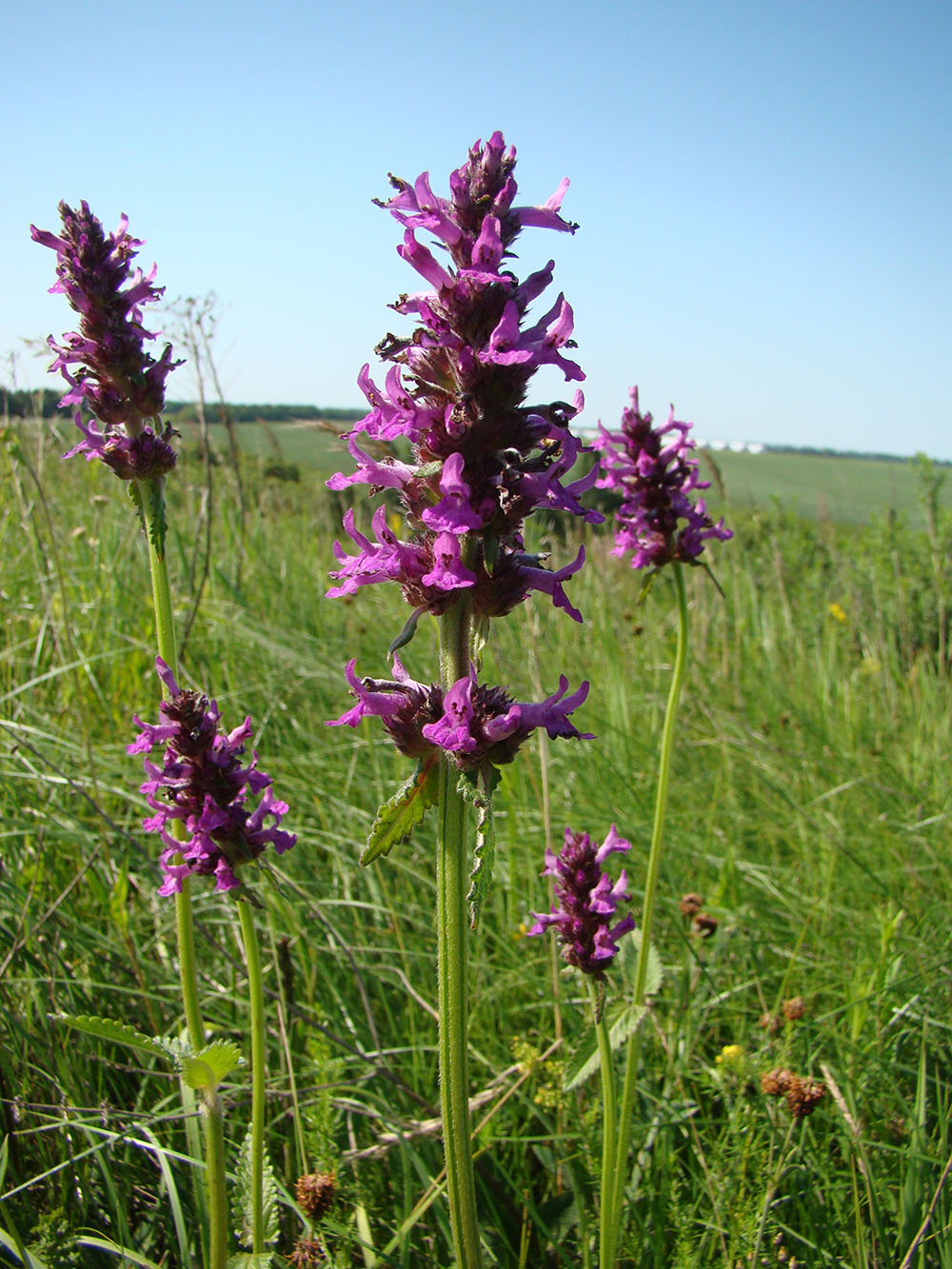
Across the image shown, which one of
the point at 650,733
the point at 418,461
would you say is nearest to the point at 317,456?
the point at 650,733

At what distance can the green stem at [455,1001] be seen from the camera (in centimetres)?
133

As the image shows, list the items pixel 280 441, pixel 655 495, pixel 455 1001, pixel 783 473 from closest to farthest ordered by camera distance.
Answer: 1. pixel 455 1001
2. pixel 655 495
3. pixel 280 441
4. pixel 783 473

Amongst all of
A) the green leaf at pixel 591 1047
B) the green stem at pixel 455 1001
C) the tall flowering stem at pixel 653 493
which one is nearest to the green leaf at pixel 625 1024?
the green leaf at pixel 591 1047

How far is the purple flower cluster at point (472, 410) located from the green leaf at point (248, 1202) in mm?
1281

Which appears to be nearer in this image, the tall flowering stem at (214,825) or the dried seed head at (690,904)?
the tall flowering stem at (214,825)

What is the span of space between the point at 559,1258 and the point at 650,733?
9.26 ft

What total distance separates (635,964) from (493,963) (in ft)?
2.42

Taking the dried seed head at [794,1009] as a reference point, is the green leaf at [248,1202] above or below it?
below

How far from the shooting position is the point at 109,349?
6.62 ft

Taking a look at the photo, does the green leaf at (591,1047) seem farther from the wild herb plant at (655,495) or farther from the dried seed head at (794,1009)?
the wild herb plant at (655,495)

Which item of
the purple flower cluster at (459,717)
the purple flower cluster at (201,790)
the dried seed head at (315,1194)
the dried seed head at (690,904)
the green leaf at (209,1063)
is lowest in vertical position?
the dried seed head at (315,1194)

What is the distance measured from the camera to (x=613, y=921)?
84.0 inches

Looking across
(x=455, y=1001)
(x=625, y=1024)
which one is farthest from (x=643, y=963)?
(x=455, y=1001)

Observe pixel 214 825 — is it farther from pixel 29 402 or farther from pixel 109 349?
pixel 29 402
